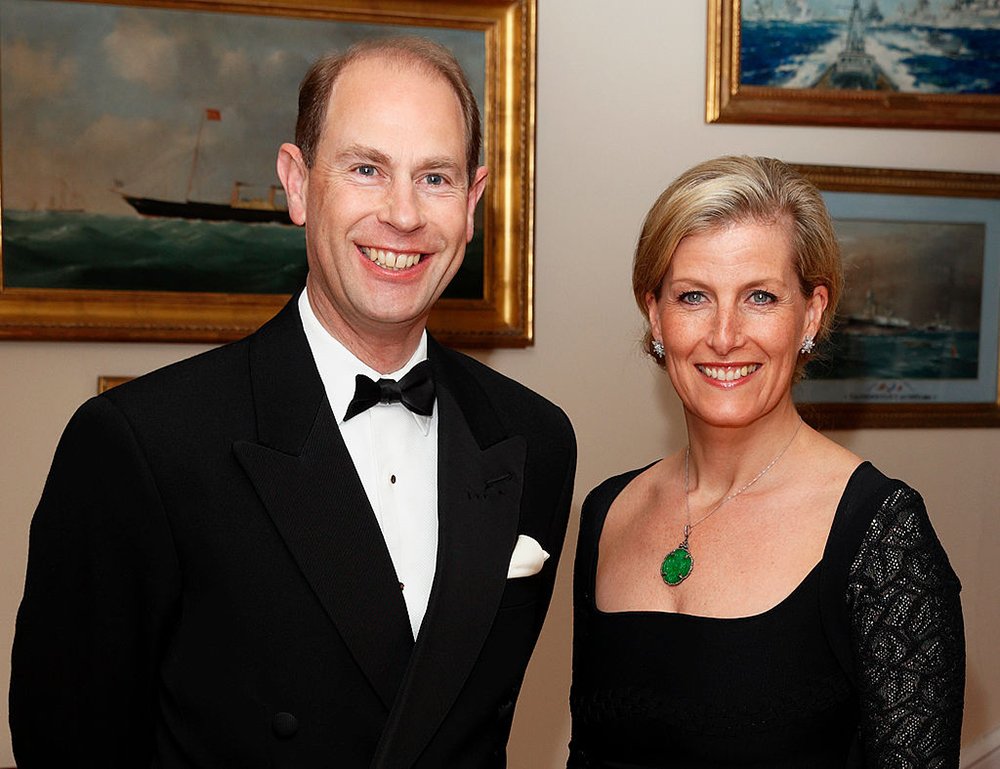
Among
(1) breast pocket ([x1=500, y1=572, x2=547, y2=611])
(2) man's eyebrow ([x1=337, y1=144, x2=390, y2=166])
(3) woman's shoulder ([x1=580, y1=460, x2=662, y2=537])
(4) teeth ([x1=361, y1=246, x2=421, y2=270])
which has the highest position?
(2) man's eyebrow ([x1=337, y1=144, x2=390, y2=166])

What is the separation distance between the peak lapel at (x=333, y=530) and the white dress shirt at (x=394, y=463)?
0.17ft

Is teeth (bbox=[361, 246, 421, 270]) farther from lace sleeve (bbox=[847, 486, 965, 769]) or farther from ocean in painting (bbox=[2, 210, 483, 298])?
ocean in painting (bbox=[2, 210, 483, 298])

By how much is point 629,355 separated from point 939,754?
2.06 m

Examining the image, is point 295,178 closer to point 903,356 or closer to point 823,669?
point 823,669

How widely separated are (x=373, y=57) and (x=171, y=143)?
5.72ft

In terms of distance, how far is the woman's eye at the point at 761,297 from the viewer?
2.35 meters

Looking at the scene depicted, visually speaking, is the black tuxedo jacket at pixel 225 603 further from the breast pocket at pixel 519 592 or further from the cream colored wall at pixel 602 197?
the cream colored wall at pixel 602 197

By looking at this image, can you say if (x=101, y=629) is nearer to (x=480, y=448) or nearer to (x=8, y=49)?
(x=480, y=448)

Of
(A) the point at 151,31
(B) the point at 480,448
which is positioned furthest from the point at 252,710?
(A) the point at 151,31

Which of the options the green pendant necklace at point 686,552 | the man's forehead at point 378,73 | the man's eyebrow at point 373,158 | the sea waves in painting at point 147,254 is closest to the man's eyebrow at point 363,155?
the man's eyebrow at point 373,158

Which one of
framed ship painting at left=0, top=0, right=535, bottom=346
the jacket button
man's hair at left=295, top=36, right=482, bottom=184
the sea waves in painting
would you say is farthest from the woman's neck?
the sea waves in painting

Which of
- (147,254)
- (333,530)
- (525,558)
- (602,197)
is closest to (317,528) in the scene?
(333,530)

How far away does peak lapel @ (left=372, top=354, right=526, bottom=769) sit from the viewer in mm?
1914

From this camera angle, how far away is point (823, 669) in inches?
87.4
